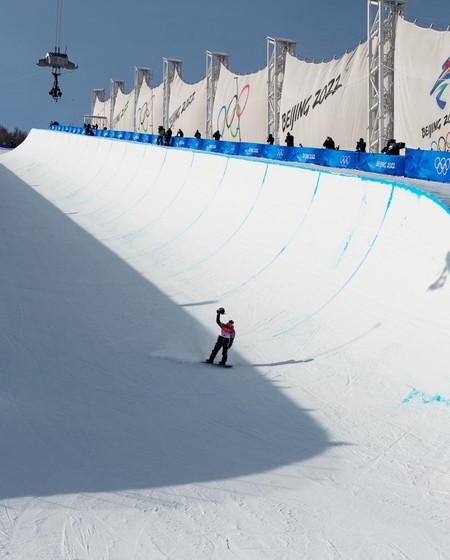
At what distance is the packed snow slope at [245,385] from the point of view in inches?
208

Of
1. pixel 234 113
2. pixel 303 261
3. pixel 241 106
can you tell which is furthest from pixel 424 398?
pixel 234 113

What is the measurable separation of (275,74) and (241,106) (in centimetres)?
502

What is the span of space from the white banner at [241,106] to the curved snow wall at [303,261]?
1881 cm

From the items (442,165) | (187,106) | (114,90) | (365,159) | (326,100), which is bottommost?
(442,165)

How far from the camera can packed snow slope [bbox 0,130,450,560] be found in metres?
5.29

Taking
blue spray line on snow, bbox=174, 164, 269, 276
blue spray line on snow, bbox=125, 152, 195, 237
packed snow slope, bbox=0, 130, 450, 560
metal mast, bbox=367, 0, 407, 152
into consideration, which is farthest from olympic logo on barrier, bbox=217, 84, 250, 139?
blue spray line on snow, bbox=174, 164, 269, 276

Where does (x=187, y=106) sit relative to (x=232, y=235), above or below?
above

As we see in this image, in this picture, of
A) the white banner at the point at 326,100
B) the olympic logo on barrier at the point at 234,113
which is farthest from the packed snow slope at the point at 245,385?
the olympic logo on barrier at the point at 234,113

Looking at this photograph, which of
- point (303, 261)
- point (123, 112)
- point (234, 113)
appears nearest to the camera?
point (303, 261)

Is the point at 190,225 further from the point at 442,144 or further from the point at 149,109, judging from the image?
the point at 149,109

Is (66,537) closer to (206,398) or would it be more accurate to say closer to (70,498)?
(70,498)

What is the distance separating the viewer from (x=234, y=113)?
4291 cm

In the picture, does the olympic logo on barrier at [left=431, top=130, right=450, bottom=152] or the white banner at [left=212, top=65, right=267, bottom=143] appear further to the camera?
the white banner at [left=212, top=65, right=267, bottom=143]

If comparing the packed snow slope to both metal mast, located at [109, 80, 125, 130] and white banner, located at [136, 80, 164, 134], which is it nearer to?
white banner, located at [136, 80, 164, 134]
